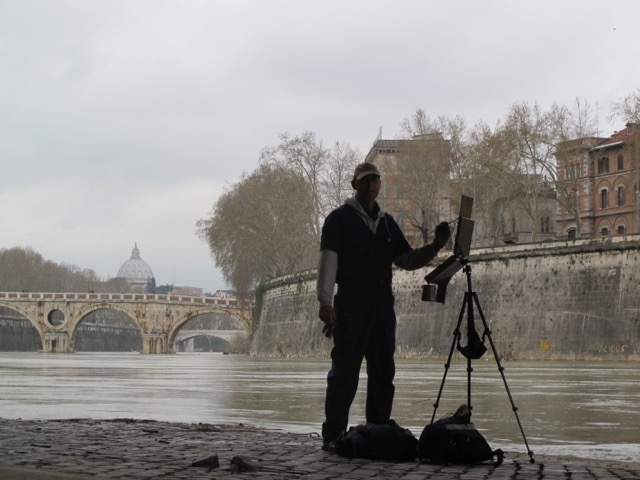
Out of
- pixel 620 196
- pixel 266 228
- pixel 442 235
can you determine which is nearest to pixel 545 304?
pixel 620 196

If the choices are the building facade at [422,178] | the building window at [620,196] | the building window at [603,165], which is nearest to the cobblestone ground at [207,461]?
the building facade at [422,178]

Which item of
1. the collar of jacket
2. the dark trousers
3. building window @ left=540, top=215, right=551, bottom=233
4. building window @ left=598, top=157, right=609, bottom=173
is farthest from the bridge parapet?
the dark trousers

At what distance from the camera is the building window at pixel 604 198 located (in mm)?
66188

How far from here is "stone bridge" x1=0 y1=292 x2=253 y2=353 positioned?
95375 mm

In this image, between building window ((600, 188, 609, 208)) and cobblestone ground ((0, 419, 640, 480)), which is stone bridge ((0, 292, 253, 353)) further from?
cobblestone ground ((0, 419, 640, 480))

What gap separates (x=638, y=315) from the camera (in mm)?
39250

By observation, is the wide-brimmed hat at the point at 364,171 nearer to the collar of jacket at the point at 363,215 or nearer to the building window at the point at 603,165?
the collar of jacket at the point at 363,215

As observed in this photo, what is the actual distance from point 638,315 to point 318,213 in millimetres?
33016

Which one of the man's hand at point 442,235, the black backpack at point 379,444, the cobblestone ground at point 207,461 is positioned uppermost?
the man's hand at point 442,235

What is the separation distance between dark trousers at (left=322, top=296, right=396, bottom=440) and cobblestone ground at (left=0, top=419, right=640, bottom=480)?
0.42 m

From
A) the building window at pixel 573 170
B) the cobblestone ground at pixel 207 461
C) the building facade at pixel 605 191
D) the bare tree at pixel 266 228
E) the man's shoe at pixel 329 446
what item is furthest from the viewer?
the bare tree at pixel 266 228

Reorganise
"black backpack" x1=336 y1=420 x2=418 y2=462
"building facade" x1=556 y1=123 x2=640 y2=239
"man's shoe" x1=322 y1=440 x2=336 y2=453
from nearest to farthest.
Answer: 1. "black backpack" x1=336 y1=420 x2=418 y2=462
2. "man's shoe" x1=322 y1=440 x2=336 y2=453
3. "building facade" x1=556 y1=123 x2=640 y2=239

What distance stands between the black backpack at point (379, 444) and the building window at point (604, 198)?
61852 millimetres

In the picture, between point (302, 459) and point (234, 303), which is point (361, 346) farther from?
point (234, 303)
